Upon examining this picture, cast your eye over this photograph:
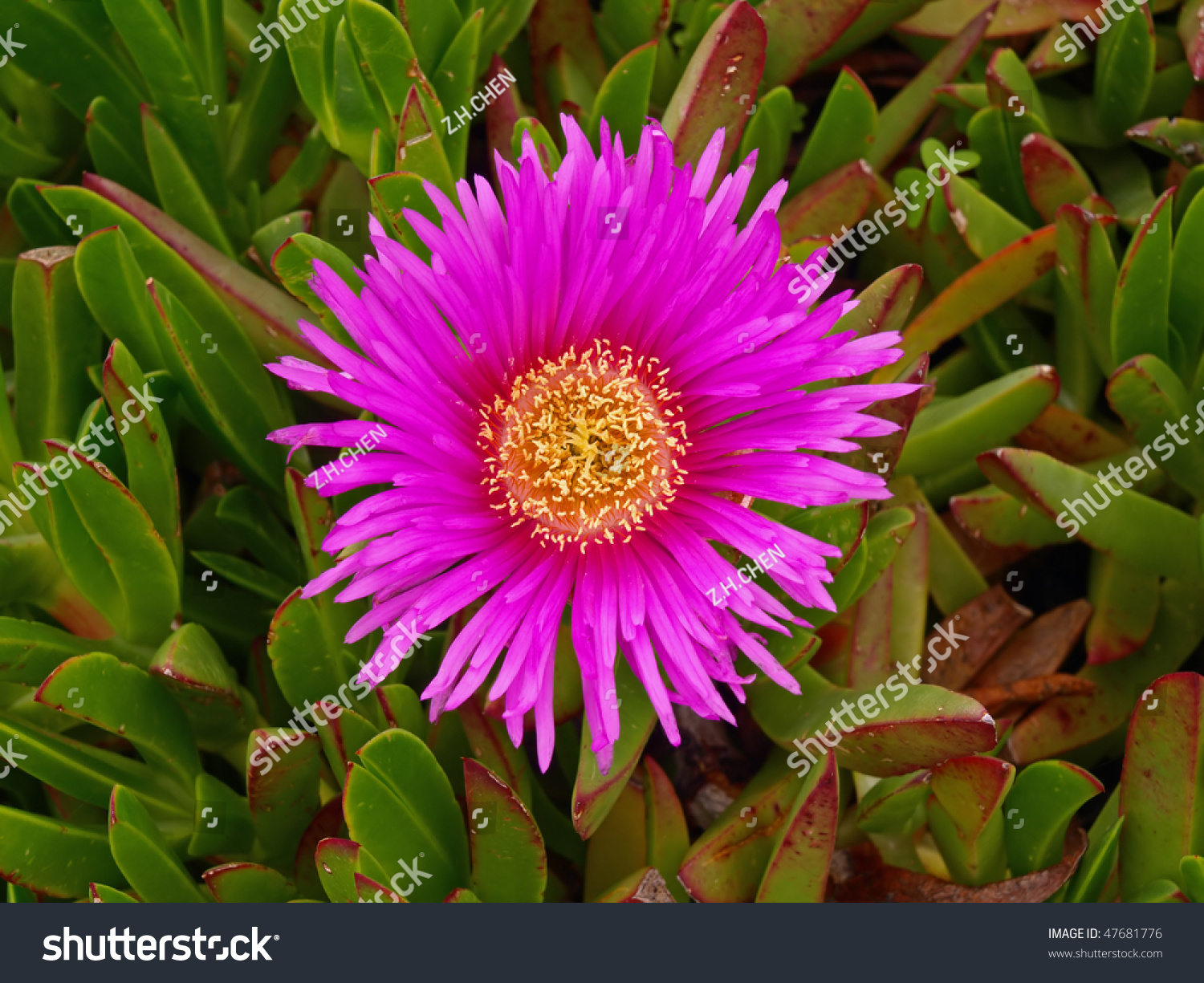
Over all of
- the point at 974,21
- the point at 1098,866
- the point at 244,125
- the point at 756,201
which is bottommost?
the point at 1098,866

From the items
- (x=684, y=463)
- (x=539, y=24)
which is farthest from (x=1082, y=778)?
(x=539, y=24)

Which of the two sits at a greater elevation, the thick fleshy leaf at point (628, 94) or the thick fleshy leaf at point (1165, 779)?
the thick fleshy leaf at point (628, 94)

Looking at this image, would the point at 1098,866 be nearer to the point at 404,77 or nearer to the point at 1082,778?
the point at 1082,778

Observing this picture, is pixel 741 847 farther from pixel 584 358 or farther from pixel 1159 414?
pixel 1159 414

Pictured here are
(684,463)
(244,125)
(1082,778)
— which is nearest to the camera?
(1082,778)

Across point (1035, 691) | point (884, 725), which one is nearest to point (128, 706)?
point (884, 725)

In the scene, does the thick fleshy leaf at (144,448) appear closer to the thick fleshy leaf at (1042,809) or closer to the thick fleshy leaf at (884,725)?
the thick fleshy leaf at (884,725)

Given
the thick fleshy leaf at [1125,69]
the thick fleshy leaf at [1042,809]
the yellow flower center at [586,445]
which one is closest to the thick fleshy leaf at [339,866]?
the yellow flower center at [586,445]
